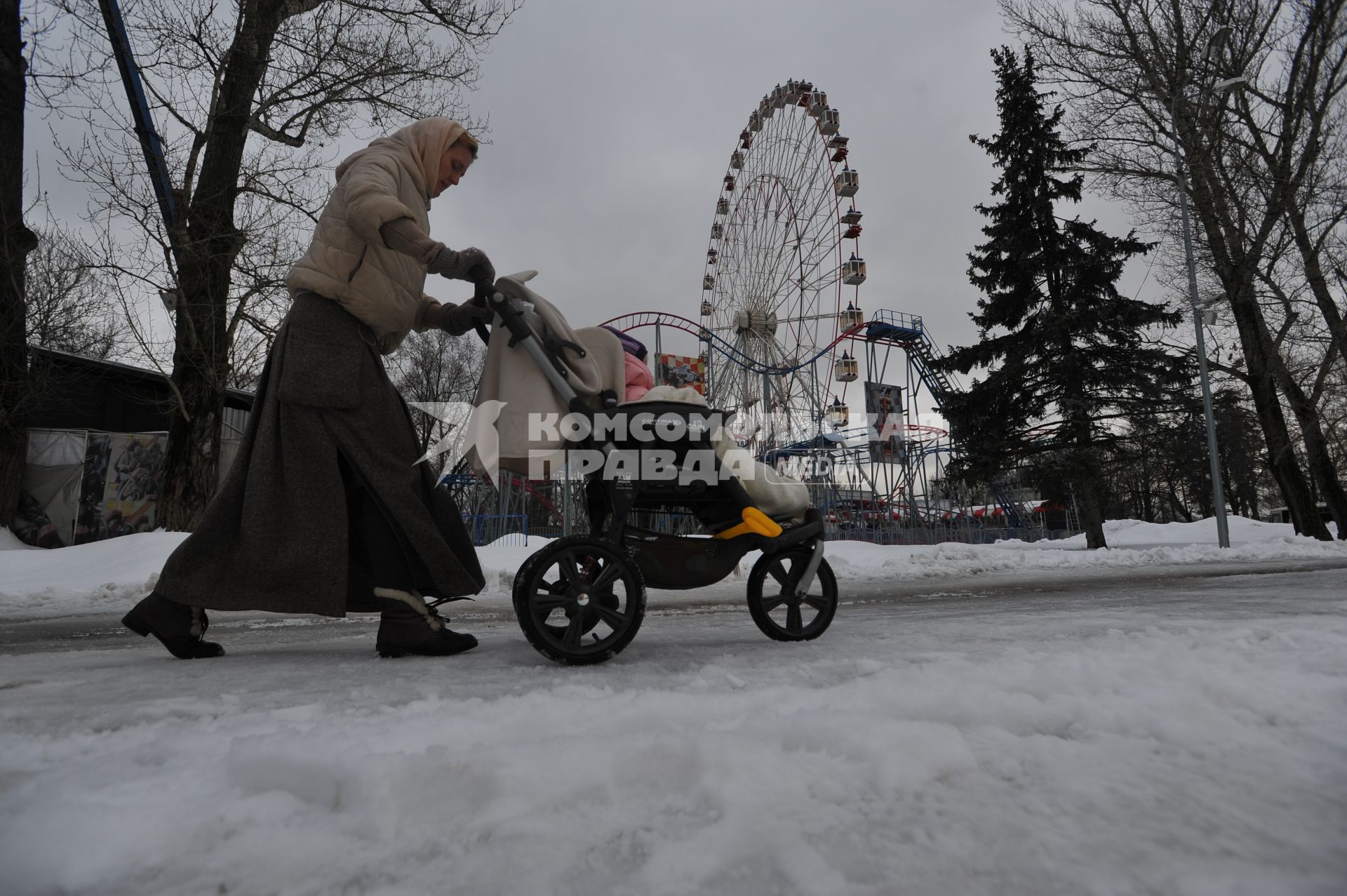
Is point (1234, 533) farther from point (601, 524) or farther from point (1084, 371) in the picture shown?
point (601, 524)

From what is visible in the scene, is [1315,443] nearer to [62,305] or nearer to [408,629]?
[408,629]

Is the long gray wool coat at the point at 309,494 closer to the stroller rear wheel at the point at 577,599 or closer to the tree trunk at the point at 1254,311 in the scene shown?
the stroller rear wheel at the point at 577,599

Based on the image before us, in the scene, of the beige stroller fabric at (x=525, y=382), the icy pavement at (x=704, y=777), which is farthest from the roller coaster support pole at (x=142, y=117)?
the icy pavement at (x=704, y=777)

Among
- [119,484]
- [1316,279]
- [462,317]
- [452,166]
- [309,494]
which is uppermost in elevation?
[1316,279]

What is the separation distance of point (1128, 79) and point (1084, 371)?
627 cm

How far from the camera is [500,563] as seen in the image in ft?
26.1

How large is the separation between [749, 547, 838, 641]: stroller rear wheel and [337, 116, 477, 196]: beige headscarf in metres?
1.73

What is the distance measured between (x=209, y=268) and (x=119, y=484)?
8729 mm

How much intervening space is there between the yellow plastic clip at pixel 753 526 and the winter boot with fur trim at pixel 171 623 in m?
1.63

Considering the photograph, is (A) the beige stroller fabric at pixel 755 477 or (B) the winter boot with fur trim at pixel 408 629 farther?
(A) the beige stroller fabric at pixel 755 477

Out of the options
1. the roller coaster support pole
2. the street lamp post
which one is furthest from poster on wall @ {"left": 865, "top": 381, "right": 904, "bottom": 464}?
the roller coaster support pole

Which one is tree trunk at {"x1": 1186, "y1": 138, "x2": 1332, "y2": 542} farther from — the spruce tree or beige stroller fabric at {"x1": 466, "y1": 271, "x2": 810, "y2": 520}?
beige stroller fabric at {"x1": 466, "y1": 271, "x2": 810, "y2": 520}

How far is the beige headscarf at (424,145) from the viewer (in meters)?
2.43

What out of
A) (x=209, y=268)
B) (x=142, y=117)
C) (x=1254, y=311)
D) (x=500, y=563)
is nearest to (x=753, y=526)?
(x=500, y=563)
